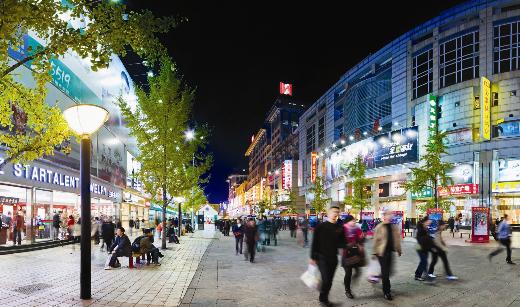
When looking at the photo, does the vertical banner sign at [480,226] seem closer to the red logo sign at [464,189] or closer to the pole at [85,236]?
the red logo sign at [464,189]

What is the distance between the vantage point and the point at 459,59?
161 feet

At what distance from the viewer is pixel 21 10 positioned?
6246 millimetres

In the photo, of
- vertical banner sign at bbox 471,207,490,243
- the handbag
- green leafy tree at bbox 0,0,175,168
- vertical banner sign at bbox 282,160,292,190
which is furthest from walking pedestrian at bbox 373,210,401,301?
vertical banner sign at bbox 282,160,292,190

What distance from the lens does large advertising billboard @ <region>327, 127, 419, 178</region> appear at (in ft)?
171

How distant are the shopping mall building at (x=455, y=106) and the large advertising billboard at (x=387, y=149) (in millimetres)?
117

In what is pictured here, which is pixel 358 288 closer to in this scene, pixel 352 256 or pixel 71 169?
pixel 352 256

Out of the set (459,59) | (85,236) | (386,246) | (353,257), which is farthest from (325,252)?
(459,59)

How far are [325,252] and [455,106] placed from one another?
4555cm

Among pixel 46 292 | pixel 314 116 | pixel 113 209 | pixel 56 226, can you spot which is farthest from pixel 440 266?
pixel 314 116

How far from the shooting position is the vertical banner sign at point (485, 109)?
45.0 m

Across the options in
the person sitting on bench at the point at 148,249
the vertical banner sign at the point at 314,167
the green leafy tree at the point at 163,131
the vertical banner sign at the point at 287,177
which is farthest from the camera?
the vertical banner sign at the point at 287,177

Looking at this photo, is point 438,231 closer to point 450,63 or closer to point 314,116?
point 450,63

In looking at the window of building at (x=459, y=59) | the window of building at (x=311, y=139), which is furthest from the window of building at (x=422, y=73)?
the window of building at (x=311, y=139)

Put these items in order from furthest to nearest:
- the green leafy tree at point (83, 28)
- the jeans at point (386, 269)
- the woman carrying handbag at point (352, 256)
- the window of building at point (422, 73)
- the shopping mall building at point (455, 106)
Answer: the window of building at point (422, 73)
the shopping mall building at point (455, 106)
the woman carrying handbag at point (352, 256)
the jeans at point (386, 269)
the green leafy tree at point (83, 28)
